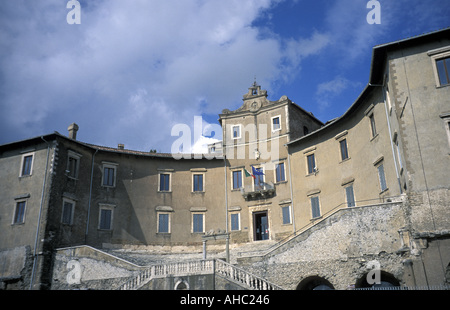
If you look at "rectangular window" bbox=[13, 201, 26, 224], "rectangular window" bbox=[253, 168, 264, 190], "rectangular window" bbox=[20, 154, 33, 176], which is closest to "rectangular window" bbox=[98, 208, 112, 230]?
"rectangular window" bbox=[13, 201, 26, 224]

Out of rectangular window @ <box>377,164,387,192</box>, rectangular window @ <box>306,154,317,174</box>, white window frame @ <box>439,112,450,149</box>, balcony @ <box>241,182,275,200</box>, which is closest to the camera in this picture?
white window frame @ <box>439,112,450,149</box>

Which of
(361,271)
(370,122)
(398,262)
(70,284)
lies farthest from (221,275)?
(370,122)

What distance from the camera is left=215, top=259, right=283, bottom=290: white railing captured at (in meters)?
20.5

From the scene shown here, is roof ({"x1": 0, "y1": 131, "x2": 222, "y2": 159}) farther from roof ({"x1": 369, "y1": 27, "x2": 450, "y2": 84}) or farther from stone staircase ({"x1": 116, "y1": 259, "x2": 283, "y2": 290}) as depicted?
roof ({"x1": 369, "y1": 27, "x2": 450, "y2": 84})

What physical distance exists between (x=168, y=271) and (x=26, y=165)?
1561 centimetres

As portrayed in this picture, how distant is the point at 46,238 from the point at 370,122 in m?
22.5

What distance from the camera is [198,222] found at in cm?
3566

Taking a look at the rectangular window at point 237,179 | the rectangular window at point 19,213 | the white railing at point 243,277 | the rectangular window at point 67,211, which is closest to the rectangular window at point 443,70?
the white railing at point 243,277

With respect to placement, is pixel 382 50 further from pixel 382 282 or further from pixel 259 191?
pixel 259 191

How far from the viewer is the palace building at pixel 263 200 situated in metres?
20.6

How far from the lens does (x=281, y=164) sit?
35.3m

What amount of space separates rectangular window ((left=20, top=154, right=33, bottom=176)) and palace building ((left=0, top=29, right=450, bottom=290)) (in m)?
0.09

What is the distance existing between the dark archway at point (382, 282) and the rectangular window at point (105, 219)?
19.6m

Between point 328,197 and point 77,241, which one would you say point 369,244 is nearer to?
point 328,197
